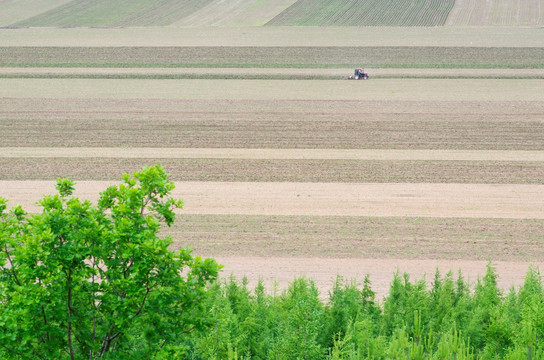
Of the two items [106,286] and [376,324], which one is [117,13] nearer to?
[376,324]

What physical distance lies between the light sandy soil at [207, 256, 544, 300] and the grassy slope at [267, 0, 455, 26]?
48.7 meters

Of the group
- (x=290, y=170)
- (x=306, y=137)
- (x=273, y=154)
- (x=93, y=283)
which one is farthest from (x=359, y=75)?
(x=93, y=283)

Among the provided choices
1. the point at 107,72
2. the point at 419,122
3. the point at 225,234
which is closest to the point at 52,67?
the point at 107,72

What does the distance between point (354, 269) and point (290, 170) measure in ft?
33.2

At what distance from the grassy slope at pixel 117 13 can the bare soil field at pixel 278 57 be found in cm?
1190

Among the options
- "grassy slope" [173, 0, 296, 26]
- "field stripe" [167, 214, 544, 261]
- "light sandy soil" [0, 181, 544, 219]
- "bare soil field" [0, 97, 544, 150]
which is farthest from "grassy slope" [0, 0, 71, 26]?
"field stripe" [167, 214, 544, 261]

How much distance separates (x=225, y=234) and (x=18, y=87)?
95.9 feet

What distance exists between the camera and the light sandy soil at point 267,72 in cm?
5156

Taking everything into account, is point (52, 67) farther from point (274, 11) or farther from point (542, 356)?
point (542, 356)

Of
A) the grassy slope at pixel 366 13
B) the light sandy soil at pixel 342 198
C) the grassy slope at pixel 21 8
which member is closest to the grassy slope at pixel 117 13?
the grassy slope at pixel 21 8

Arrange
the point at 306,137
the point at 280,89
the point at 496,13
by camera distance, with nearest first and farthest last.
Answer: the point at 306,137 → the point at 280,89 → the point at 496,13

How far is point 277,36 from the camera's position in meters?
63.9

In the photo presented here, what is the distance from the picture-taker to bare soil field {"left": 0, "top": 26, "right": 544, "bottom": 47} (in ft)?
199

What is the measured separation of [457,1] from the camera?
78.1 m
